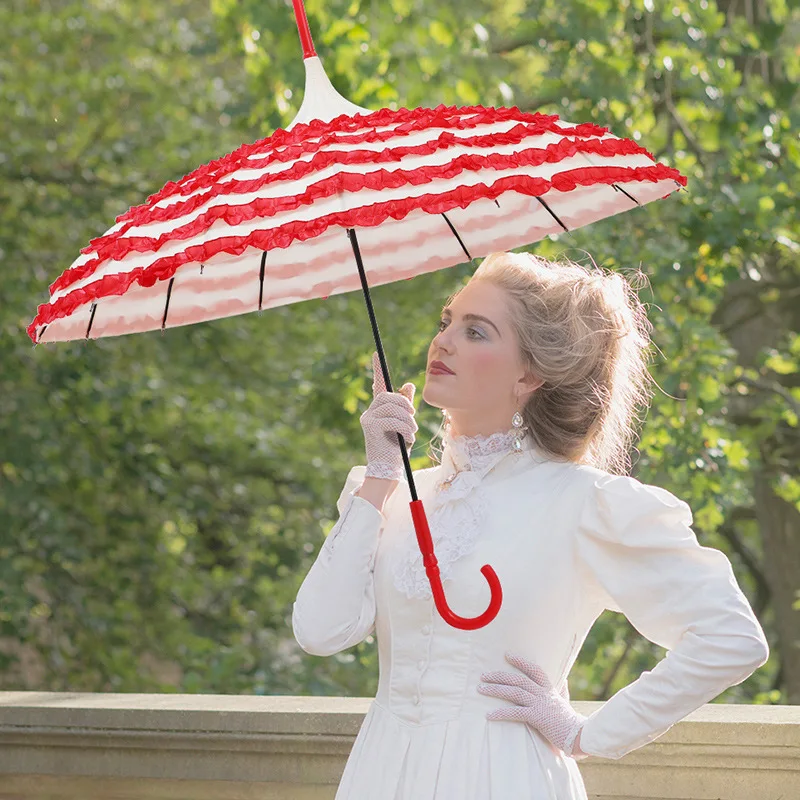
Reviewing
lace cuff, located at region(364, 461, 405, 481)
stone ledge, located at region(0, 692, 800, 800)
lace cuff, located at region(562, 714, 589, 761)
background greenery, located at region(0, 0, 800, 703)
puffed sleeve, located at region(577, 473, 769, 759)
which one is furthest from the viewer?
background greenery, located at region(0, 0, 800, 703)

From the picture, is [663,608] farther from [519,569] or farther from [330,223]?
[330,223]

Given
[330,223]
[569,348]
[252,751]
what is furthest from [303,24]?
[252,751]

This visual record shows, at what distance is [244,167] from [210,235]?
7.0 inches

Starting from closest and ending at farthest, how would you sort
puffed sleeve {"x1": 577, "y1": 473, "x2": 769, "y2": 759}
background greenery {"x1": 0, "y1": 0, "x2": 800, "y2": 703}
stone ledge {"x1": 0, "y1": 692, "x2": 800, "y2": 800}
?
puffed sleeve {"x1": 577, "y1": 473, "x2": 769, "y2": 759} < stone ledge {"x1": 0, "y1": 692, "x2": 800, "y2": 800} < background greenery {"x1": 0, "y1": 0, "x2": 800, "y2": 703}

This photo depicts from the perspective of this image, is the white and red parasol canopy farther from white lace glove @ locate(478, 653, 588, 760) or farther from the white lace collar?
white lace glove @ locate(478, 653, 588, 760)

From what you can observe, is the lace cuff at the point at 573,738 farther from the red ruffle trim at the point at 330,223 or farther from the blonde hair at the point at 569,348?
the red ruffle trim at the point at 330,223

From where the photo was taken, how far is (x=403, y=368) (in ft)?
15.0

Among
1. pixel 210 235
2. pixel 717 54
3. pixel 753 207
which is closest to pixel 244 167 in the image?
pixel 210 235

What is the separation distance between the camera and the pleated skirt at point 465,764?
1.95 meters

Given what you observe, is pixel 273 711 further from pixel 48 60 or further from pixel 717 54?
pixel 48 60

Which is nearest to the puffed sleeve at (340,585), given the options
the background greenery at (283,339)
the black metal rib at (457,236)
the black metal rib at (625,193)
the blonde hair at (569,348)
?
the blonde hair at (569,348)

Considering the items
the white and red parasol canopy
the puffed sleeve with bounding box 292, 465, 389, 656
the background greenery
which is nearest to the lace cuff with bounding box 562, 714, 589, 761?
the puffed sleeve with bounding box 292, 465, 389, 656

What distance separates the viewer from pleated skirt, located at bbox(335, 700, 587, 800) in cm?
195

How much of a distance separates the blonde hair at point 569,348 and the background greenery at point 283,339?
1.03 m
